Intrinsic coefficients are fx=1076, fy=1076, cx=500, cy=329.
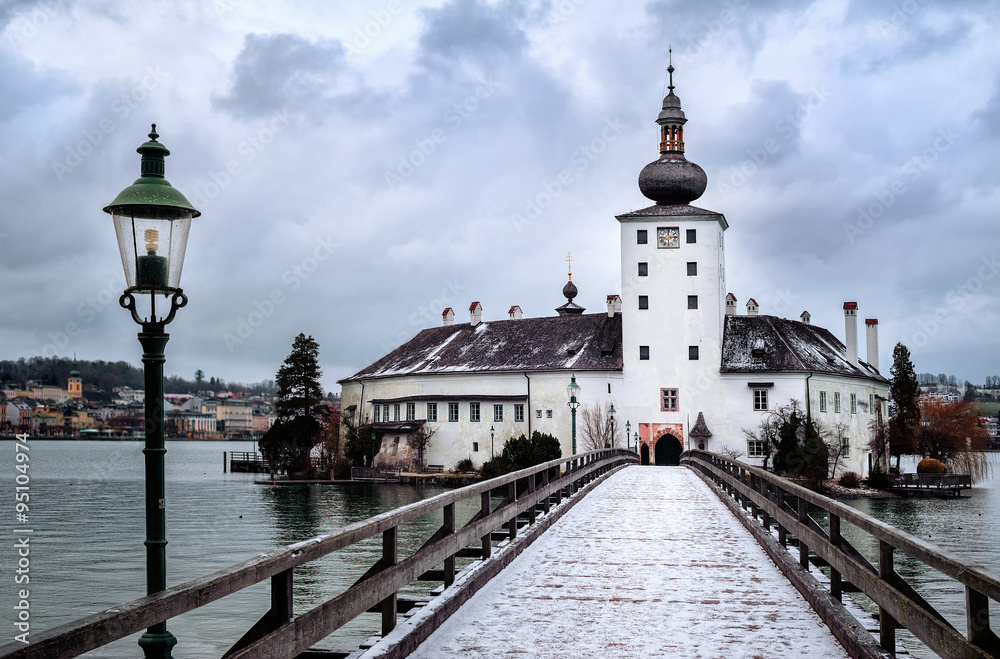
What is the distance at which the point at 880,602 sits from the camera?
23.0 ft

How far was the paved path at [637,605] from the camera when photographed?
7648mm

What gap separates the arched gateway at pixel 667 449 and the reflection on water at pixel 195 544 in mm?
15282

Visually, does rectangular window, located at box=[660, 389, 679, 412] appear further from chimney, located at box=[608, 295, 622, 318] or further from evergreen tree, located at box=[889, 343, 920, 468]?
evergreen tree, located at box=[889, 343, 920, 468]

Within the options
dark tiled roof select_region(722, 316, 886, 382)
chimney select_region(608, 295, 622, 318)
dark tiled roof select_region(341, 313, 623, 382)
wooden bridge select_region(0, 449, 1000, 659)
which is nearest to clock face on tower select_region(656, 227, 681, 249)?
dark tiled roof select_region(722, 316, 886, 382)

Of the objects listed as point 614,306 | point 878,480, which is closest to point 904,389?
point 878,480

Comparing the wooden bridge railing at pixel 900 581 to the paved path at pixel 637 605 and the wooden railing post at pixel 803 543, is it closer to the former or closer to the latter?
the wooden railing post at pixel 803 543

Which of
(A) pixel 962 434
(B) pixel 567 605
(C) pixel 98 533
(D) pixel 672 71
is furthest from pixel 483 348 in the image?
(B) pixel 567 605

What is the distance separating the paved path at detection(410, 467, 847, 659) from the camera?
25.1 ft

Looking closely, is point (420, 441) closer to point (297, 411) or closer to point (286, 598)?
point (297, 411)

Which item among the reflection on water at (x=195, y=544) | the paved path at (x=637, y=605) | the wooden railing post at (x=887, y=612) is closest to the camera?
the wooden railing post at (x=887, y=612)

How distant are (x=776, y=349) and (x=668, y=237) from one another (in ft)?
32.6

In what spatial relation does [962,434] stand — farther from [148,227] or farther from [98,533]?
[148,227]

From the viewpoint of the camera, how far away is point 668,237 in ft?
226

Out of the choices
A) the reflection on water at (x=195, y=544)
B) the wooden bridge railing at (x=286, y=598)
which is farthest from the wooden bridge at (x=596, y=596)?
the reflection on water at (x=195, y=544)
